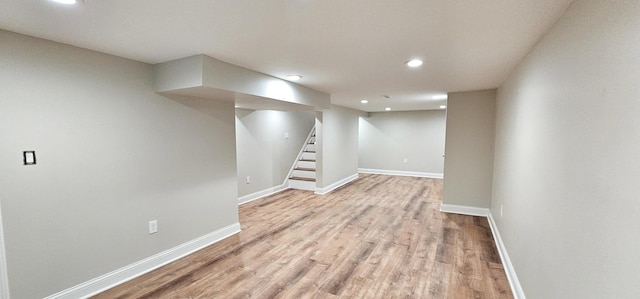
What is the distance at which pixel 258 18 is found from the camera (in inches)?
60.5

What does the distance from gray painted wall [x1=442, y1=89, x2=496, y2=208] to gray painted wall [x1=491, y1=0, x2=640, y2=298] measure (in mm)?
1985

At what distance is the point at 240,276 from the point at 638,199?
2.57 metres

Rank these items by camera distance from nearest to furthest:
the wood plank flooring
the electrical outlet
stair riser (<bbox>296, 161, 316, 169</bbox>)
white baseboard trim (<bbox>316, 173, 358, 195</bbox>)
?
the wood plank flooring < the electrical outlet < white baseboard trim (<bbox>316, 173, 358, 195</bbox>) < stair riser (<bbox>296, 161, 316, 169</bbox>)

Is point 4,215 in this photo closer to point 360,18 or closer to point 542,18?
point 360,18

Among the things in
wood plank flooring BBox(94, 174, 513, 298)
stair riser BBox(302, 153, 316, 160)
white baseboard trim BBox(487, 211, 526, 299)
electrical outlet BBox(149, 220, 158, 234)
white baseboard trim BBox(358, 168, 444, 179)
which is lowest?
wood plank flooring BBox(94, 174, 513, 298)

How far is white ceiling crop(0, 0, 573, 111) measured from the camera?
1.39m

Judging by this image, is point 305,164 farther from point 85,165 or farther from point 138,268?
point 85,165

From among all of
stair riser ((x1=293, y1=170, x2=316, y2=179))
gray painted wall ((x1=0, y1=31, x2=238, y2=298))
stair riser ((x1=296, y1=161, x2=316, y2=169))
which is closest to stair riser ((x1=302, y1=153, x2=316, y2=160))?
stair riser ((x1=296, y1=161, x2=316, y2=169))

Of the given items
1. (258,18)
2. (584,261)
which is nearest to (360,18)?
(258,18)

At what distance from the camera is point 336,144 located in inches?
234

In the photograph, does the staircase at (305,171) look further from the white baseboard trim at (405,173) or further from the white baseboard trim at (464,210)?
the white baseboard trim at (464,210)

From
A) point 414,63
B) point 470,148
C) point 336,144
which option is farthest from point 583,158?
point 336,144

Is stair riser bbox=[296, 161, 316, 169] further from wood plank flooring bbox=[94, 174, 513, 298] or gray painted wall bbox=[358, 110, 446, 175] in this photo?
gray painted wall bbox=[358, 110, 446, 175]

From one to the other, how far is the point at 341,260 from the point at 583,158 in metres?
2.13
